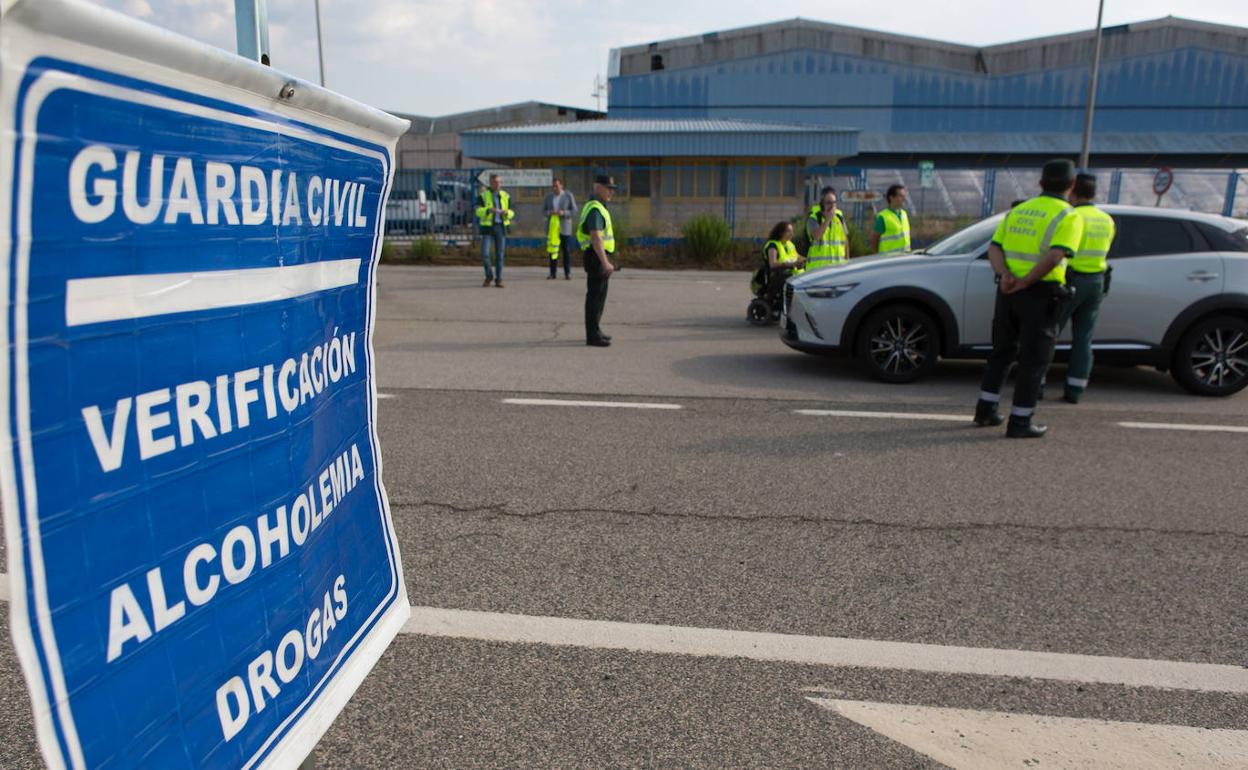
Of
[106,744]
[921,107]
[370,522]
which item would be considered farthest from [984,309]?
[921,107]

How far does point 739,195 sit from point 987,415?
770 inches

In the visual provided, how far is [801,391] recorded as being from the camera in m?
7.73

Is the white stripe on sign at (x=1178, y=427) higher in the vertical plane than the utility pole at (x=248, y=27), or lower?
lower

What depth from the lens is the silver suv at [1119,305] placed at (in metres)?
7.61

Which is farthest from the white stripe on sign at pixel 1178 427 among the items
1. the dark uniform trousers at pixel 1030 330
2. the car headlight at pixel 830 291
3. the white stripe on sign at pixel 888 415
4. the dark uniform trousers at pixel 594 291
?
the dark uniform trousers at pixel 594 291

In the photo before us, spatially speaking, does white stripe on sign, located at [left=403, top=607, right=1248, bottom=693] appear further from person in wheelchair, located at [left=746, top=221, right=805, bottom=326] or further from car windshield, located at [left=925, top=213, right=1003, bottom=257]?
person in wheelchair, located at [left=746, top=221, right=805, bottom=326]

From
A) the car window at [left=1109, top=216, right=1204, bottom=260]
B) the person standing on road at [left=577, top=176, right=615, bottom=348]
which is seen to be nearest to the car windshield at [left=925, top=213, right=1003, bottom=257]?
the car window at [left=1109, top=216, right=1204, bottom=260]

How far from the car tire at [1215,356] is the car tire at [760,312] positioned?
193 inches

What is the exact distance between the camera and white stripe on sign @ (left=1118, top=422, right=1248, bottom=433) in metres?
6.54

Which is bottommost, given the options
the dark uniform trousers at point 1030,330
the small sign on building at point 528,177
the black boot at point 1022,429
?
the black boot at point 1022,429

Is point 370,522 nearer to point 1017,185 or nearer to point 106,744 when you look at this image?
point 106,744

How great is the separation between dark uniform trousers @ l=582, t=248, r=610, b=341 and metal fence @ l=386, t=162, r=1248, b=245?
13400 mm

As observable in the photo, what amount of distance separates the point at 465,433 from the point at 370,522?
4.22 m

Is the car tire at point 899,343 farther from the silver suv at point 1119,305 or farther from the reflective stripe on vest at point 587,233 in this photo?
the reflective stripe on vest at point 587,233
